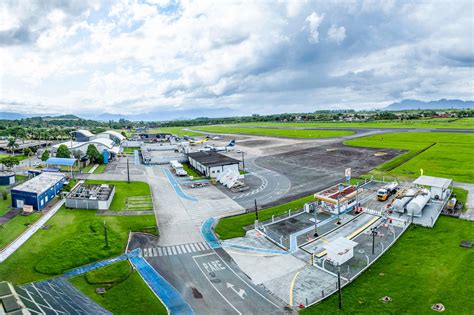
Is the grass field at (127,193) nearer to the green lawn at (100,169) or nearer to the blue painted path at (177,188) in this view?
the blue painted path at (177,188)

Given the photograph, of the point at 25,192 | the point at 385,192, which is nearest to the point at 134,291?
the point at 25,192

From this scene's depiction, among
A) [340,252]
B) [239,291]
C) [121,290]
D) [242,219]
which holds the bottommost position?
[239,291]

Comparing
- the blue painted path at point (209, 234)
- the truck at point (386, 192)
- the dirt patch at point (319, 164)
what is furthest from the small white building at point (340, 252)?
the truck at point (386, 192)

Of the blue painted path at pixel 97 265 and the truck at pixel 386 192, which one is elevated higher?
the truck at pixel 386 192

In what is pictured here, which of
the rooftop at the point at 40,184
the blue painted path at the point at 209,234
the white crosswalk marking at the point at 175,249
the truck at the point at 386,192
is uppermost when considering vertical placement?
the rooftop at the point at 40,184

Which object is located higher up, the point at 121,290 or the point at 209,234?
the point at 209,234

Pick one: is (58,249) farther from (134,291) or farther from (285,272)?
(285,272)

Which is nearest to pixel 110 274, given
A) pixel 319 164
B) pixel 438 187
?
pixel 438 187

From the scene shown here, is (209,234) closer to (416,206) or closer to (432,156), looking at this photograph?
(416,206)
